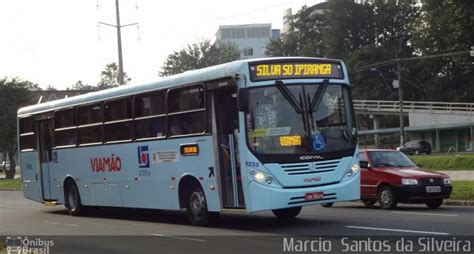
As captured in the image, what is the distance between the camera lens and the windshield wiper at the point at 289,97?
13164 millimetres

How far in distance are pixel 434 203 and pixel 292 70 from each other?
6.76 m

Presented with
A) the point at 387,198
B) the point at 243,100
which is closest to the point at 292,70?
the point at 243,100

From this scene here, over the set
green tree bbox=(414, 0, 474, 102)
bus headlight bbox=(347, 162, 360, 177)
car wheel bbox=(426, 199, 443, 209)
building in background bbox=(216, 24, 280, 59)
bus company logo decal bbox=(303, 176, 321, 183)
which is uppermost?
building in background bbox=(216, 24, 280, 59)

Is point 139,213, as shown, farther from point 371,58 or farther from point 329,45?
point 329,45

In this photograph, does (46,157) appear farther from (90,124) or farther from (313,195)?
(313,195)

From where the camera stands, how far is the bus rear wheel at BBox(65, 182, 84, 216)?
784 inches

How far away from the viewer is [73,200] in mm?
20250

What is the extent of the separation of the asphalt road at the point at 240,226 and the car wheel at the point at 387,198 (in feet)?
0.80

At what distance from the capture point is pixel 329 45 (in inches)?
3462

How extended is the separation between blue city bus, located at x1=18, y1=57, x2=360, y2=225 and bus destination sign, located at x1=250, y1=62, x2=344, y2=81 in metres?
0.02

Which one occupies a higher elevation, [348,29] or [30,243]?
[348,29]

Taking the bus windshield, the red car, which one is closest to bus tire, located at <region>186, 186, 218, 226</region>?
the bus windshield

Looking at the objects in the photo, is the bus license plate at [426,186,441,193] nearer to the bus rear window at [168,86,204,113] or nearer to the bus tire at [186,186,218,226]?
the bus tire at [186,186,218,226]

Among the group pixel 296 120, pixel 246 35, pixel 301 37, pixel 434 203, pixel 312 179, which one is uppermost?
pixel 246 35
